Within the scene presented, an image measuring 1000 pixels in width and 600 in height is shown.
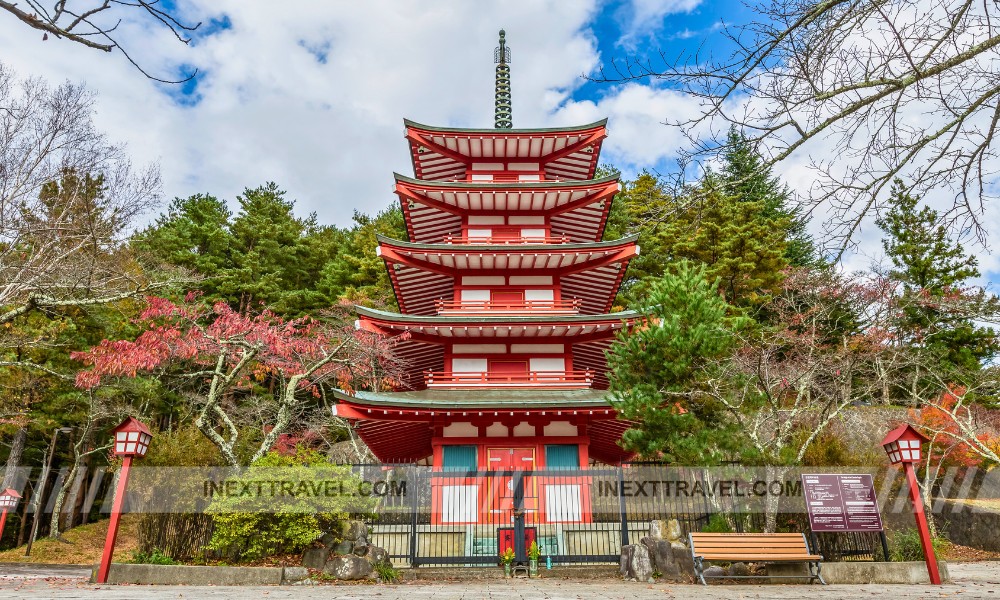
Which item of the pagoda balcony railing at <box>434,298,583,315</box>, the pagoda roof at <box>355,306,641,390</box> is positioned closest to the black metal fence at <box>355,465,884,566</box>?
the pagoda roof at <box>355,306,641,390</box>

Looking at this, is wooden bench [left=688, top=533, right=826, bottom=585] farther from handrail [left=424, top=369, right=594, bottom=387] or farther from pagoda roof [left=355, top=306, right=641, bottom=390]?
handrail [left=424, top=369, right=594, bottom=387]

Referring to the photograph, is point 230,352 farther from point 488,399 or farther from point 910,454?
point 910,454

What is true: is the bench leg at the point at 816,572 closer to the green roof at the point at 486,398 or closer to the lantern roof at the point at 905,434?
the lantern roof at the point at 905,434

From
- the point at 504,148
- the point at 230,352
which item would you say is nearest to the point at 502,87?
the point at 504,148

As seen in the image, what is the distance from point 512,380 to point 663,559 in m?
7.34

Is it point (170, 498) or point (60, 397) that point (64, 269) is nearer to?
point (170, 498)

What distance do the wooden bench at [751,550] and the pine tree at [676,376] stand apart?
1513 millimetres

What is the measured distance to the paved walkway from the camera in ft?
27.0

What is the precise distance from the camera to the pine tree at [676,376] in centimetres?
1170

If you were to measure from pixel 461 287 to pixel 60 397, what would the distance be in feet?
56.1

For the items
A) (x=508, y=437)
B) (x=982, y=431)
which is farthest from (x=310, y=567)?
(x=982, y=431)

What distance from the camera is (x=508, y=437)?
15.8 meters

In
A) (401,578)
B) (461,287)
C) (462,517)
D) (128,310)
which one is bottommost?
(401,578)

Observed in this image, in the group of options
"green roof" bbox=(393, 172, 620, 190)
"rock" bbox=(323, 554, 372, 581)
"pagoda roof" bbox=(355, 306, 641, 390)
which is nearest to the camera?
"rock" bbox=(323, 554, 372, 581)
